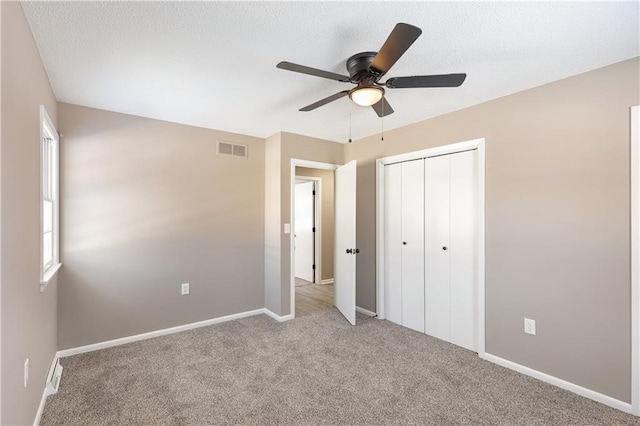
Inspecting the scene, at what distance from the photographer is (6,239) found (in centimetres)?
139

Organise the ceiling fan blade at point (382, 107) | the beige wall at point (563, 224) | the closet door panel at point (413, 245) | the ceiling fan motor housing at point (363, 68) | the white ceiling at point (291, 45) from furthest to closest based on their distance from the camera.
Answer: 1. the closet door panel at point (413, 245)
2. the ceiling fan blade at point (382, 107)
3. the beige wall at point (563, 224)
4. the ceiling fan motor housing at point (363, 68)
5. the white ceiling at point (291, 45)

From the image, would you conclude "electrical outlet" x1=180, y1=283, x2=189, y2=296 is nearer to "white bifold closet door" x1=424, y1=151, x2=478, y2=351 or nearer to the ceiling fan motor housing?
"white bifold closet door" x1=424, y1=151, x2=478, y2=351

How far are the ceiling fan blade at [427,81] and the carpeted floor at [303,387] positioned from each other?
2.19 meters

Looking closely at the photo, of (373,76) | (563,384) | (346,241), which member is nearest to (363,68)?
(373,76)

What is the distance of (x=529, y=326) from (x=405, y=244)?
1461mm

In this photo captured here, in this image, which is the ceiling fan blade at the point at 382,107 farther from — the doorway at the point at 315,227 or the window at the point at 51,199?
the doorway at the point at 315,227

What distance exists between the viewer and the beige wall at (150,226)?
290 cm

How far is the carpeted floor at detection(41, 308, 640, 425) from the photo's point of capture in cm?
200

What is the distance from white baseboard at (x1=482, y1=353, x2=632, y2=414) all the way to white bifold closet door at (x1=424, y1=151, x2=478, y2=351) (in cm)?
29

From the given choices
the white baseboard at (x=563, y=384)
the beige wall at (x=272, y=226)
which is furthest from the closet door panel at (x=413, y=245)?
the beige wall at (x=272, y=226)

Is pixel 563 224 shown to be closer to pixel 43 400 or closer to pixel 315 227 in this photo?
pixel 43 400

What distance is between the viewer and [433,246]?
336 centimetres

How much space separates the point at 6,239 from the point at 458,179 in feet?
11.3

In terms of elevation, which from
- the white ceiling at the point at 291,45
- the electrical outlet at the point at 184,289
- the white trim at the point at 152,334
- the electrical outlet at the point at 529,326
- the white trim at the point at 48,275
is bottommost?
the white trim at the point at 152,334
